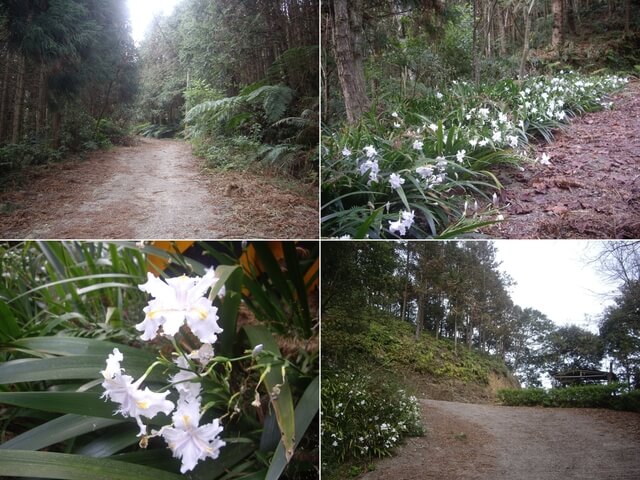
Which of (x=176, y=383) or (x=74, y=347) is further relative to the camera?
(x=74, y=347)

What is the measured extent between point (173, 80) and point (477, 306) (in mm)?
934

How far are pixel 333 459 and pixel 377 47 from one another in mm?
990

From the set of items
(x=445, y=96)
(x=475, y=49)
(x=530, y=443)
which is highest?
(x=475, y=49)

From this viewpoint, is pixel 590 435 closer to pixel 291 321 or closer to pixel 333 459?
pixel 333 459

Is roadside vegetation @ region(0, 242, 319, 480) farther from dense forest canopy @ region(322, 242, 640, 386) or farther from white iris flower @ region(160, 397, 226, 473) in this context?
dense forest canopy @ region(322, 242, 640, 386)

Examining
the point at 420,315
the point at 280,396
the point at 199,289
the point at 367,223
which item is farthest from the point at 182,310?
the point at 420,315

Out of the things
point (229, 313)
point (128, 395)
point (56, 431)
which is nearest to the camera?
point (128, 395)

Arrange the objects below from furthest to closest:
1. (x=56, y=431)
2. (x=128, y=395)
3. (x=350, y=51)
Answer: (x=350, y=51)
(x=56, y=431)
(x=128, y=395)

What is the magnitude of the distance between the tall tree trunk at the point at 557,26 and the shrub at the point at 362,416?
2.90 feet

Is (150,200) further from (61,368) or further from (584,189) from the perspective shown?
(584,189)

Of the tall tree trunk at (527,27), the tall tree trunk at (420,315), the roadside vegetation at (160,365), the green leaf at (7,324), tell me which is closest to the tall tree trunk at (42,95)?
the roadside vegetation at (160,365)

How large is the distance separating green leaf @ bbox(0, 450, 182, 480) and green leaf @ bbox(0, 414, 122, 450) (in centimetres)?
8

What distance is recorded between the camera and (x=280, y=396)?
0.95 m

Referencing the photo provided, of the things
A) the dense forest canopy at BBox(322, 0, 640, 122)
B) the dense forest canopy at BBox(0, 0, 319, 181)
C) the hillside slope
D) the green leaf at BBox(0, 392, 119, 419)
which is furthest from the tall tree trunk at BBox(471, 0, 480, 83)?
the green leaf at BBox(0, 392, 119, 419)
